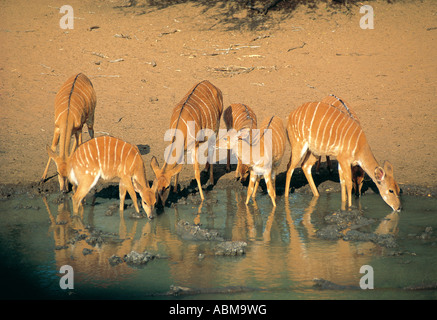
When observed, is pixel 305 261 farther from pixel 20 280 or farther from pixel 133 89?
pixel 133 89

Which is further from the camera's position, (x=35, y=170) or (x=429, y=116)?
(x=429, y=116)

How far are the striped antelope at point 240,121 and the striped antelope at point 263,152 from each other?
12.0 inches

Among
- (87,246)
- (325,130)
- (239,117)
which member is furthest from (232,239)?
(239,117)

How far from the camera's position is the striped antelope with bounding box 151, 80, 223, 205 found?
7.61 meters

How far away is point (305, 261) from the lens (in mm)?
6211

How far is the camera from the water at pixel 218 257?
18.6 feet

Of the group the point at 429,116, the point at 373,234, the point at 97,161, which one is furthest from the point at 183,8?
the point at 373,234

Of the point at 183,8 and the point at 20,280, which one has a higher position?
the point at 183,8

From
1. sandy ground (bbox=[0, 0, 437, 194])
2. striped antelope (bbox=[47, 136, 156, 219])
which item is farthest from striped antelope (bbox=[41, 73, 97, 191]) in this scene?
sandy ground (bbox=[0, 0, 437, 194])

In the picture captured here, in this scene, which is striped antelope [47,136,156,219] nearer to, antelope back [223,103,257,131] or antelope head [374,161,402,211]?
antelope back [223,103,257,131]

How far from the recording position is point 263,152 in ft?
A: 25.1

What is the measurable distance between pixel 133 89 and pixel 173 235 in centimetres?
543

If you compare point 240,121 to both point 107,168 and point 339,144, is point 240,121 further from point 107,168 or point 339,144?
point 107,168

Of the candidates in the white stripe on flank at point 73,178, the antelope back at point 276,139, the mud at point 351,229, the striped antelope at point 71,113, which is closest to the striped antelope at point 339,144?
the antelope back at point 276,139
